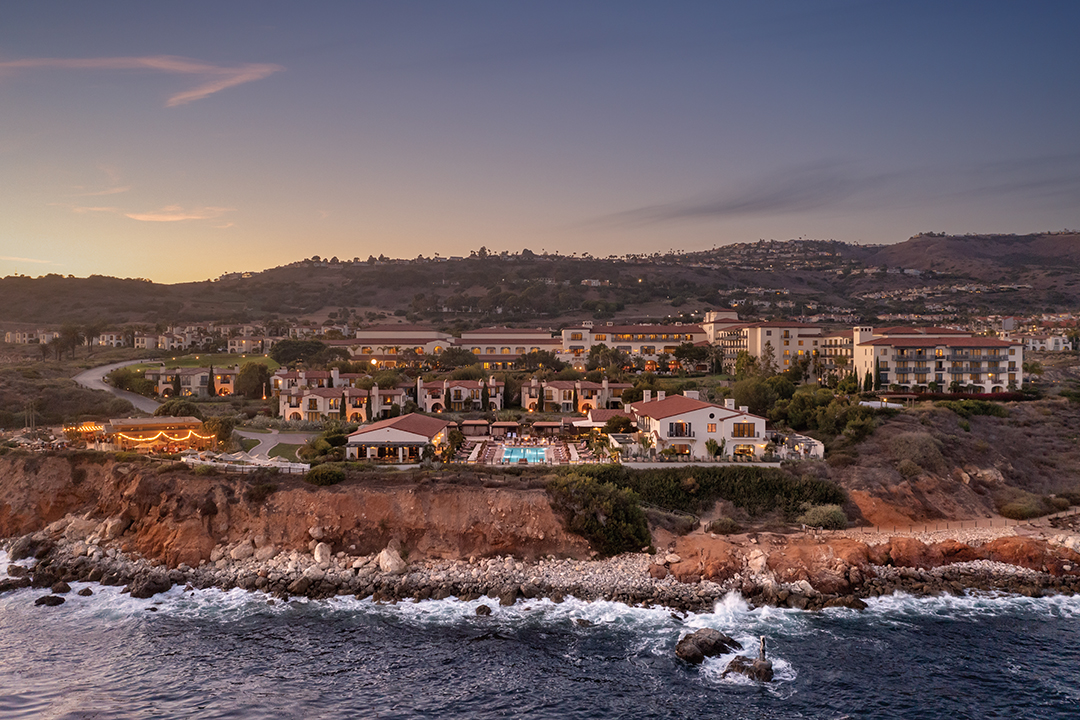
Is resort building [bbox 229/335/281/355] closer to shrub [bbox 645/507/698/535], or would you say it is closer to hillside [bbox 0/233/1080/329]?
hillside [bbox 0/233/1080/329]

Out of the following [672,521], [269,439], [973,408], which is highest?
[269,439]

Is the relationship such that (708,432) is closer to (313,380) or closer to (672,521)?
(672,521)

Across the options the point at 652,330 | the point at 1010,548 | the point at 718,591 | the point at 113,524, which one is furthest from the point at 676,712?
the point at 652,330

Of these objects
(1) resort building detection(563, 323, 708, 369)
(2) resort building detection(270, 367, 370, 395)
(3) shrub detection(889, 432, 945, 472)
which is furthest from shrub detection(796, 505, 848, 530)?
(1) resort building detection(563, 323, 708, 369)

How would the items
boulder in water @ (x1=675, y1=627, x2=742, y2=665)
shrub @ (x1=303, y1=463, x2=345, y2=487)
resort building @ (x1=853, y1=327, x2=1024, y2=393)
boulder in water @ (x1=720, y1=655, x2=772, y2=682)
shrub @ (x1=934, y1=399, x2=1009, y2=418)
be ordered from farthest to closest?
resort building @ (x1=853, y1=327, x2=1024, y2=393), shrub @ (x1=934, y1=399, x2=1009, y2=418), shrub @ (x1=303, y1=463, x2=345, y2=487), boulder in water @ (x1=675, y1=627, x2=742, y2=665), boulder in water @ (x1=720, y1=655, x2=772, y2=682)

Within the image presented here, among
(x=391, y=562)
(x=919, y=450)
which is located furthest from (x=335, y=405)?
(x=919, y=450)

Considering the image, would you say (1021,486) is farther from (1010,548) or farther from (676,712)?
(676,712)

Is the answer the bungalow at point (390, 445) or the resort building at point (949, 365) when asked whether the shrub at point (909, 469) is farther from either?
the bungalow at point (390, 445)
